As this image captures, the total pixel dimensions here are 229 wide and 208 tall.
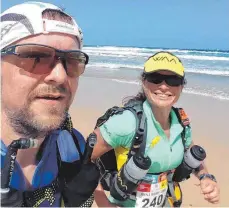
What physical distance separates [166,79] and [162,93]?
0.12 meters

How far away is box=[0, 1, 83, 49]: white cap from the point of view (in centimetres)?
150

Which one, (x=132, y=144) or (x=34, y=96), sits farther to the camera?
(x=132, y=144)

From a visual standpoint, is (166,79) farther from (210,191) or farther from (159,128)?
(210,191)

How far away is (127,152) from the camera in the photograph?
2443 millimetres

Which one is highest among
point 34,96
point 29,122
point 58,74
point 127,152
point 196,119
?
point 58,74

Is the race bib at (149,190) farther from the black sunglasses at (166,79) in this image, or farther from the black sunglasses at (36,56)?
the black sunglasses at (36,56)

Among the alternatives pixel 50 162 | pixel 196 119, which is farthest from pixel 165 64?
Answer: pixel 196 119

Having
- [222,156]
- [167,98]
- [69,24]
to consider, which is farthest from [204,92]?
[69,24]

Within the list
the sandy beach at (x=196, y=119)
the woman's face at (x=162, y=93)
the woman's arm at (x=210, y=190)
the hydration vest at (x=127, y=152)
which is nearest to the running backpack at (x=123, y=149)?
the hydration vest at (x=127, y=152)

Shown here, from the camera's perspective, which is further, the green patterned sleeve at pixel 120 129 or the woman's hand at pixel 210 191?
the woman's hand at pixel 210 191

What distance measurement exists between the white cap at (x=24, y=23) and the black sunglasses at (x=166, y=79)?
1151mm

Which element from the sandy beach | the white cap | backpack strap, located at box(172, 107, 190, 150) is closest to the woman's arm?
backpack strap, located at box(172, 107, 190, 150)

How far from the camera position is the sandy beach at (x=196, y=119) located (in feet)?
13.6

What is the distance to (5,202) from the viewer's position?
1.35 metres
